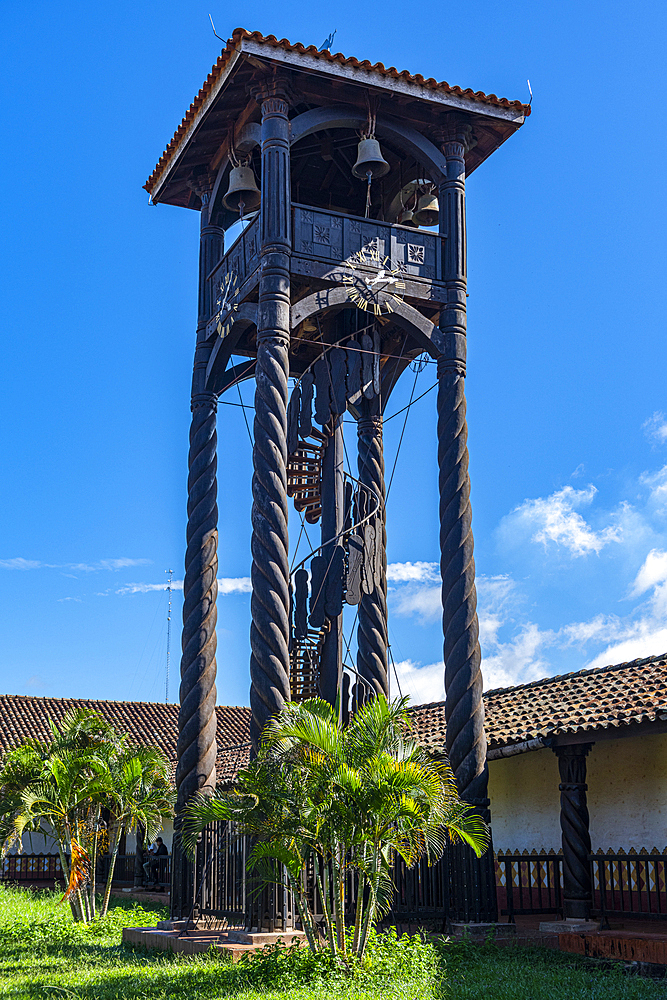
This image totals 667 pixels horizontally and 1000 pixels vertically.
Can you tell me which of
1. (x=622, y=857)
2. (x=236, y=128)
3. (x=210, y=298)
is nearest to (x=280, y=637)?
(x=622, y=857)

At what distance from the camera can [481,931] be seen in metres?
10.9

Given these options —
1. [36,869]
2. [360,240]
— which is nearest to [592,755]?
[360,240]

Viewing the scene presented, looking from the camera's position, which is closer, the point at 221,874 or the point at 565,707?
the point at 221,874

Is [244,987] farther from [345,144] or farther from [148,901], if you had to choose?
[148,901]

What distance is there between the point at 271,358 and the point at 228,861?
18.8ft

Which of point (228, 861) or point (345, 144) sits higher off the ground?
point (345, 144)

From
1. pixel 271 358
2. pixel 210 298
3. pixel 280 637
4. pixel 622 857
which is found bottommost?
pixel 622 857

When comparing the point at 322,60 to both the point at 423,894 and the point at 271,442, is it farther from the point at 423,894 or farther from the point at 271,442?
the point at 423,894

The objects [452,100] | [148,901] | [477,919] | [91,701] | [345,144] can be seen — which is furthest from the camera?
[91,701]

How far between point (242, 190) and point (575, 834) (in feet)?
29.5

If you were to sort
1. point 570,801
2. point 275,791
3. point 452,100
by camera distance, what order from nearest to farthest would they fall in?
point 275,791, point 570,801, point 452,100

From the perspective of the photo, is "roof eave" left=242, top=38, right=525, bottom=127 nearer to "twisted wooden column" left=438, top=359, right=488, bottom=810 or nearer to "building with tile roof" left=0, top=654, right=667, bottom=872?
"twisted wooden column" left=438, top=359, right=488, bottom=810

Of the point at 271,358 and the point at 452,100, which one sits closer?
the point at 271,358

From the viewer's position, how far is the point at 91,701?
3189cm
